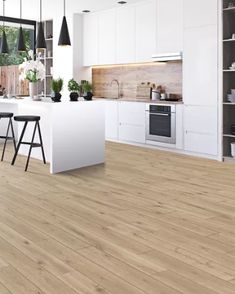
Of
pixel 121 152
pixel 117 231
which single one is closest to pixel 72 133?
pixel 121 152

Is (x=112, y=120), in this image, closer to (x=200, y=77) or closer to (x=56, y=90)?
(x=200, y=77)

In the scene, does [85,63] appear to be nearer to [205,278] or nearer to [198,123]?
[198,123]

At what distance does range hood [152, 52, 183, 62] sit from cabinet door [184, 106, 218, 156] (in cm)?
91

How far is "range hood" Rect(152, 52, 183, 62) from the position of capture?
7.17 metres

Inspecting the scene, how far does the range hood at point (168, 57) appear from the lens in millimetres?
7172

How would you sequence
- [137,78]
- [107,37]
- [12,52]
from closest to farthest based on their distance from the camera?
1. [137,78]
2. [107,37]
3. [12,52]

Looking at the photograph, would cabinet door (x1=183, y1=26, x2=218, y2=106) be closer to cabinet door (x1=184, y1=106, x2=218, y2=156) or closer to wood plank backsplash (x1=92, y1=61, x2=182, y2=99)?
cabinet door (x1=184, y1=106, x2=218, y2=156)

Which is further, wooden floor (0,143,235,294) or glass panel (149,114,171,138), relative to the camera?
glass panel (149,114,171,138)

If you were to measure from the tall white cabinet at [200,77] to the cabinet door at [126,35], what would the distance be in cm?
157

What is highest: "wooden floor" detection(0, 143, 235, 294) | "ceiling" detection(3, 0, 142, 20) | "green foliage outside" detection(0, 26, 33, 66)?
"ceiling" detection(3, 0, 142, 20)

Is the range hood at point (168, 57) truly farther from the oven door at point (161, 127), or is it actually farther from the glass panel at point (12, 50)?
the glass panel at point (12, 50)

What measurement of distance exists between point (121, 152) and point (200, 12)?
2586 millimetres

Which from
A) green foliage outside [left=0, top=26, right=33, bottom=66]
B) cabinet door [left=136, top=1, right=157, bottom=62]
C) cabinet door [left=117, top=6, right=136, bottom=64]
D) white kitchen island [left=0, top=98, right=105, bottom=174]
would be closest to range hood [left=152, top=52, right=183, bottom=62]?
cabinet door [left=136, top=1, right=157, bottom=62]

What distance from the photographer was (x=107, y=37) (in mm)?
8906
